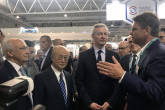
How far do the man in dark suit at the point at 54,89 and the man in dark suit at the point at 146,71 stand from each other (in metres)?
0.80

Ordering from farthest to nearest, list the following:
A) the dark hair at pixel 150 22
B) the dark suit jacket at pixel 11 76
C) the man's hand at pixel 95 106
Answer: the man's hand at pixel 95 106 < the dark suit jacket at pixel 11 76 < the dark hair at pixel 150 22

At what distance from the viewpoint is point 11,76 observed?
157cm

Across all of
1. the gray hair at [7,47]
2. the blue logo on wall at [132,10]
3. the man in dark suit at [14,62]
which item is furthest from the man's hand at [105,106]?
the blue logo on wall at [132,10]

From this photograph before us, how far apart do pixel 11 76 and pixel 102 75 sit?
109 centimetres

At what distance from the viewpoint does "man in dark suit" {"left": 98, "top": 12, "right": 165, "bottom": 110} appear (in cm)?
112

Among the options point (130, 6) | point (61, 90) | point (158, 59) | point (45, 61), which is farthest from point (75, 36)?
point (158, 59)

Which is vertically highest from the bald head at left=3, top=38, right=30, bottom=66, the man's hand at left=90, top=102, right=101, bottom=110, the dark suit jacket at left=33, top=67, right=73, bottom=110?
the bald head at left=3, top=38, right=30, bottom=66

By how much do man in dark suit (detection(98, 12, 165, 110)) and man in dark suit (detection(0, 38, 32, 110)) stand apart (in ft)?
2.94

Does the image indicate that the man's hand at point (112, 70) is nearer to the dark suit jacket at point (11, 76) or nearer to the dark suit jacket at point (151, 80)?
the dark suit jacket at point (151, 80)

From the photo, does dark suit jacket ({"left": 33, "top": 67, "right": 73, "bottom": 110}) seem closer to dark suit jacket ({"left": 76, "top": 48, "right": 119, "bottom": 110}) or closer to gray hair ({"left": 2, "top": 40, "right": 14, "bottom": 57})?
dark suit jacket ({"left": 76, "top": 48, "right": 119, "bottom": 110})

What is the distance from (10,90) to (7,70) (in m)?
1.22

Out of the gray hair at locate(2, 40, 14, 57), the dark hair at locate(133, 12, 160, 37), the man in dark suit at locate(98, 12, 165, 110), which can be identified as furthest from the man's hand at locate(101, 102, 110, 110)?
the gray hair at locate(2, 40, 14, 57)

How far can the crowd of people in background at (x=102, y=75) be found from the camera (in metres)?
1.16

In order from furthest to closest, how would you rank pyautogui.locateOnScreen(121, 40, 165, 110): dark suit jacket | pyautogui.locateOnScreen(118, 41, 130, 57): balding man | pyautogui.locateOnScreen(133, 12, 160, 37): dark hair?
pyautogui.locateOnScreen(118, 41, 130, 57): balding man
pyautogui.locateOnScreen(133, 12, 160, 37): dark hair
pyautogui.locateOnScreen(121, 40, 165, 110): dark suit jacket
